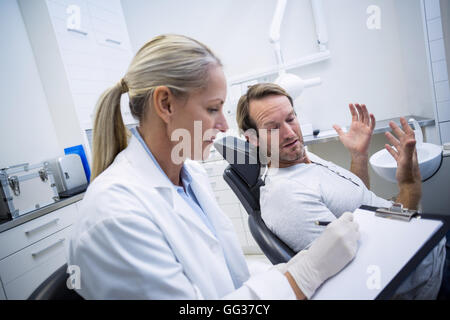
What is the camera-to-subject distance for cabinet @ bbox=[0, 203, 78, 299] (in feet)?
3.77

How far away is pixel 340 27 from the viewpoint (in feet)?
5.58

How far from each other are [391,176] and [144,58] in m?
0.75

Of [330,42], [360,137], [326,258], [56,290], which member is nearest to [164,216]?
[56,290]

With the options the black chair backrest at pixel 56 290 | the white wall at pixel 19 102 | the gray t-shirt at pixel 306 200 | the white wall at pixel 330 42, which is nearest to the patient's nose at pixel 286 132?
the gray t-shirt at pixel 306 200

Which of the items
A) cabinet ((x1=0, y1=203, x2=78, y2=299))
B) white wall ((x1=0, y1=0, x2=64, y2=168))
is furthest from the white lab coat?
white wall ((x1=0, y1=0, x2=64, y2=168))

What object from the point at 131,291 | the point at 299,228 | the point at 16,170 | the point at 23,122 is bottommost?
the point at 299,228

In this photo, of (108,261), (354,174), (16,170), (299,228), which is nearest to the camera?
(108,261)

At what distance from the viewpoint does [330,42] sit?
1.75 metres

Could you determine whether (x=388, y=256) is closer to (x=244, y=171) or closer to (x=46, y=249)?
(x=244, y=171)

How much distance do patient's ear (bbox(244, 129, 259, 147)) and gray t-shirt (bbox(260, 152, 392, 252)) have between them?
0.44 feet

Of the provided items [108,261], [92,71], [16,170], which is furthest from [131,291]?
[92,71]

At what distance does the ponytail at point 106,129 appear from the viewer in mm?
591

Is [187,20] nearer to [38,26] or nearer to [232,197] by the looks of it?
[38,26]

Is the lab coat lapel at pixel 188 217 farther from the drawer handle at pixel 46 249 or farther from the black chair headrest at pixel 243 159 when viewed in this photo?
the drawer handle at pixel 46 249
